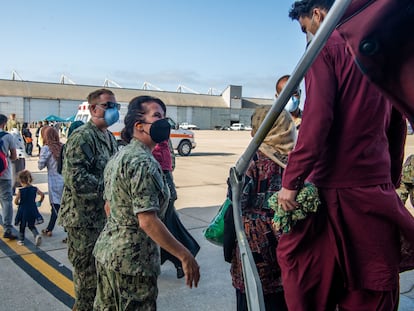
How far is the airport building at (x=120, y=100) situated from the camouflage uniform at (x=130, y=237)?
156 feet

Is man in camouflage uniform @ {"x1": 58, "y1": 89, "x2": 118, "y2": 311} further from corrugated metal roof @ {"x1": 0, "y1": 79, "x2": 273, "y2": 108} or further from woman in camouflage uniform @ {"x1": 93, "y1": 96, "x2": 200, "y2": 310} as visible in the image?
corrugated metal roof @ {"x1": 0, "y1": 79, "x2": 273, "y2": 108}

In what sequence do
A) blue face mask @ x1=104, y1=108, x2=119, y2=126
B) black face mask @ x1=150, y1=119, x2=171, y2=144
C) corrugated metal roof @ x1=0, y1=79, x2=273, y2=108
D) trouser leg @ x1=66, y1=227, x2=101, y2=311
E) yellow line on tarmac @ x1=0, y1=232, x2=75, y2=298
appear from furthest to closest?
corrugated metal roof @ x1=0, y1=79, x2=273, y2=108 < yellow line on tarmac @ x1=0, y1=232, x2=75, y2=298 < blue face mask @ x1=104, y1=108, x2=119, y2=126 < trouser leg @ x1=66, y1=227, x2=101, y2=311 < black face mask @ x1=150, y1=119, x2=171, y2=144

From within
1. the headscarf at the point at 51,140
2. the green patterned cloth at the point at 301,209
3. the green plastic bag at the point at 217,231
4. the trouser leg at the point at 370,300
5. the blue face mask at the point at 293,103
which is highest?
the blue face mask at the point at 293,103

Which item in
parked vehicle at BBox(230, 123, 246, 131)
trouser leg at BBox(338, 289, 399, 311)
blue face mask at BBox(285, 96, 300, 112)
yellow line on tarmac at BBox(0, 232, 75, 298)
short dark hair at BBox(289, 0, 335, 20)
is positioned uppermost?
parked vehicle at BBox(230, 123, 246, 131)

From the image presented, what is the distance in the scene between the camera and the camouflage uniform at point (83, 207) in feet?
10.9

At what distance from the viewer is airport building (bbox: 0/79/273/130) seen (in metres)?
59.2

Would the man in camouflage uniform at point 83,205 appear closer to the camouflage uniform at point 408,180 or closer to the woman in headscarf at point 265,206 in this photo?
the woman in headscarf at point 265,206

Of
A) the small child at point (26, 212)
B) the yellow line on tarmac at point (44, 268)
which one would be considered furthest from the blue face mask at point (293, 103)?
the small child at point (26, 212)

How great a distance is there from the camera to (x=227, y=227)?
8.46 ft

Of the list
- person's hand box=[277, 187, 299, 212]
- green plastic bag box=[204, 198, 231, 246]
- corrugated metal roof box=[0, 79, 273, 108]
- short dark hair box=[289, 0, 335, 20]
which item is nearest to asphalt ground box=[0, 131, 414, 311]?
green plastic bag box=[204, 198, 231, 246]

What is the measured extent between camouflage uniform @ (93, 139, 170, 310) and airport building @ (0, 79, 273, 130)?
47.6 metres

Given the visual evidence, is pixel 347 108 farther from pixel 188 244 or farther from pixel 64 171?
pixel 188 244

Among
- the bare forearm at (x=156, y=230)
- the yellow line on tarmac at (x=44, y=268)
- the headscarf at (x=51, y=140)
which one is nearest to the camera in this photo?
the bare forearm at (x=156, y=230)

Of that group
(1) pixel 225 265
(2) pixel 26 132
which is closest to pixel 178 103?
(2) pixel 26 132
